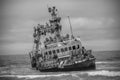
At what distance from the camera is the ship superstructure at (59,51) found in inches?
1633

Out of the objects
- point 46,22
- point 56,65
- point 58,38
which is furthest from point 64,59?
point 46,22

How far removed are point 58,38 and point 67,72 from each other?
10884mm

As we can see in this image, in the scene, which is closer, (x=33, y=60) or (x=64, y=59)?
(x=64, y=59)

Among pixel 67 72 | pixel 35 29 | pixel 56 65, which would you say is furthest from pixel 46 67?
pixel 35 29

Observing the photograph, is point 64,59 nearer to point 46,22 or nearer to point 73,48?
point 73,48

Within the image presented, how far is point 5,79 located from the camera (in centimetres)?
3847

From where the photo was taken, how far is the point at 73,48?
44.3 metres

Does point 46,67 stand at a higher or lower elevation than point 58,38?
lower

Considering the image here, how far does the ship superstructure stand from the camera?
41.5 metres

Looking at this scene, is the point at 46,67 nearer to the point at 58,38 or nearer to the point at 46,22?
the point at 58,38

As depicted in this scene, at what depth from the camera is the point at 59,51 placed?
45438 millimetres

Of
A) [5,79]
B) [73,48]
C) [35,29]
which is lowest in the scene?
[5,79]

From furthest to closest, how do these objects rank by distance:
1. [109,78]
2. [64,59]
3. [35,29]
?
1. [35,29]
2. [64,59]
3. [109,78]

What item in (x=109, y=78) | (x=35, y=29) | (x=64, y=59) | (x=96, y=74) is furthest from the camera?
(x=35, y=29)
